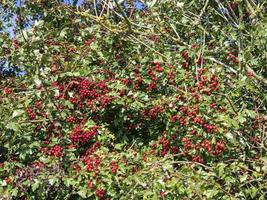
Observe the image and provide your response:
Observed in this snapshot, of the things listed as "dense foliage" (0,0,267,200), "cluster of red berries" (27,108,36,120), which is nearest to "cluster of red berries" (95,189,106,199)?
"dense foliage" (0,0,267,200)

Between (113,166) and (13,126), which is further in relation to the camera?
(13,126)

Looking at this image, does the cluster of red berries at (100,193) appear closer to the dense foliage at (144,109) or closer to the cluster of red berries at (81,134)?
the dense foliage at (144,109)

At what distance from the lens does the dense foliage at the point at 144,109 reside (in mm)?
4273

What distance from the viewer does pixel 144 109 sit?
5.07 meters

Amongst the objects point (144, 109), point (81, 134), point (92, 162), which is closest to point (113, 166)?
point (92, 162)

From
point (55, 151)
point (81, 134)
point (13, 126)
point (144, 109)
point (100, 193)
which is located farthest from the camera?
point (144, 109)

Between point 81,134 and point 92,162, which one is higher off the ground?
point 81,134

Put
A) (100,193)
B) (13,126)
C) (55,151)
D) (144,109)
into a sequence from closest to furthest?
1. (100,193)
2. (13,126)
3. (55,151)
4. (144,109)

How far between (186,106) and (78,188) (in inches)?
47.8

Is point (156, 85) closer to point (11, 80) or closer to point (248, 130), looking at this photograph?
point (248, 130)

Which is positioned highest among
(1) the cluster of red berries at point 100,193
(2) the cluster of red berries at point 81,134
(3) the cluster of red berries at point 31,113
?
(3) the cluster of red berries at point 31,113

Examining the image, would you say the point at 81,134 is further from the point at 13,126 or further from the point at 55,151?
the point at 13,126

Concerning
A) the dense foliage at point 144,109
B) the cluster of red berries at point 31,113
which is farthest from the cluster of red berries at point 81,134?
the cluster of red berries at point 31,113

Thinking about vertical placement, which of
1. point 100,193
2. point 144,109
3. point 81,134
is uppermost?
point 144,109
